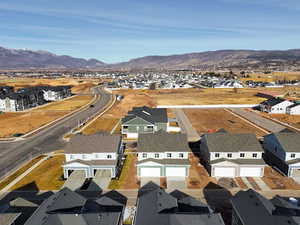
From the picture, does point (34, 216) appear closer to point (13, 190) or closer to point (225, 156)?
point (13, 190)

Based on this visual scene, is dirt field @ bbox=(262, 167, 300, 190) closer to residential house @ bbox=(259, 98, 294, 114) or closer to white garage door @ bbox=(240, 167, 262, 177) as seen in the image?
white garage door @ bbox=(240, 167, 262, 177)

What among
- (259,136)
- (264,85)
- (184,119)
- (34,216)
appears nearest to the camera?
(34,216)

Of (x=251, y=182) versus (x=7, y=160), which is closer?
(x=251, y=182)

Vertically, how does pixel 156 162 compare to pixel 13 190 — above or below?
above

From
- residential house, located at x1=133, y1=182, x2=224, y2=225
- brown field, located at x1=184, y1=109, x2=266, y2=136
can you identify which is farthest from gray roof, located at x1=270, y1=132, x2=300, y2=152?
residential house, located at x1=133, y1=182, x2=224, y2=225

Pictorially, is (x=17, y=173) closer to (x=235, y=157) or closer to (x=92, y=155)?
(x=92, y=155)

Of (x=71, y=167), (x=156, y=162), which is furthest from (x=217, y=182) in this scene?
(x=71, y=167)
